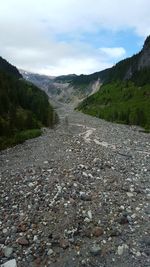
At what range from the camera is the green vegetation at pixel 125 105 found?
92531 millimetres

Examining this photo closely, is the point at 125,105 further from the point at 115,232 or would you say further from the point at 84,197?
the point at 115,232

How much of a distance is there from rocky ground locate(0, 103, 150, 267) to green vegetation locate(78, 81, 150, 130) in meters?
54.9

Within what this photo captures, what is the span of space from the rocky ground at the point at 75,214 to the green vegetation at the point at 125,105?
5490 cm

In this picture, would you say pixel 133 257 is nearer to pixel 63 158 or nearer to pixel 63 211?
pixel 63 211

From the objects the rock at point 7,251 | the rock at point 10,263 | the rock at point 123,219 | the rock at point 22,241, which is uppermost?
the rock at point 123,219

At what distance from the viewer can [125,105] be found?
124 meters

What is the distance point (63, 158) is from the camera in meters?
32.0

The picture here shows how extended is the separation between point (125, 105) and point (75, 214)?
353 ft

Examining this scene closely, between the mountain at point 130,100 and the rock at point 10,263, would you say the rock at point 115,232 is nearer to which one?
the rock at point 10,263

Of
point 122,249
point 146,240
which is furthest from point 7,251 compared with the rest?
point 146,240

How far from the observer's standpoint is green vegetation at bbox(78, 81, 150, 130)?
92531mm

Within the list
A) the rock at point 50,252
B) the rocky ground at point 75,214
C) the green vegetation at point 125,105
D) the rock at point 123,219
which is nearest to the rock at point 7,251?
the rocky ground at point 75,214

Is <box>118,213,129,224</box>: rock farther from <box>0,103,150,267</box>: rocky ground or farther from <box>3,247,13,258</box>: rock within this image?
<box>3,247,13,258</box>: rock

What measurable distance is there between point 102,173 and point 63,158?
624 centimetres
